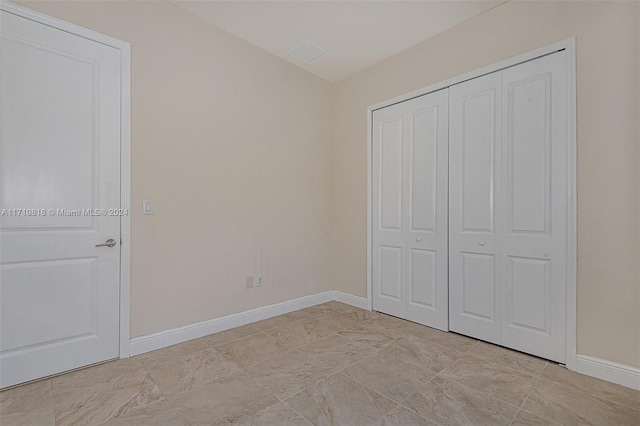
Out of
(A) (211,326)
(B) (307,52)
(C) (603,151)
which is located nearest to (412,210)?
(C) (603,151)

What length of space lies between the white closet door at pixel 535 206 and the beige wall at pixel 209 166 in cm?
214

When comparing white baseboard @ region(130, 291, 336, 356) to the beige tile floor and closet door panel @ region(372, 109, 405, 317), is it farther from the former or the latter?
closet door panel @ region(372, 109, 405, 317)

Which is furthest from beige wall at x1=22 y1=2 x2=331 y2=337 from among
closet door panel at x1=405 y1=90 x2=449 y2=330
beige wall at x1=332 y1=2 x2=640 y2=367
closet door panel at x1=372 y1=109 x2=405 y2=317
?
beige wall at x1=332 y1=2 x2=640 y2=367

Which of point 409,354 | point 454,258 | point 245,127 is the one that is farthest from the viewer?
point 245,127

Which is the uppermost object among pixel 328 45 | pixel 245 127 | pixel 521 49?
pixel 328 45

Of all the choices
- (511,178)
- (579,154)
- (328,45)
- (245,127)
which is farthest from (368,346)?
(328,45)

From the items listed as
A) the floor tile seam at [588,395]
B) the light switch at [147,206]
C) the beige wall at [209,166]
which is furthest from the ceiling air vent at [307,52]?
the floor tile seam at [588,395]

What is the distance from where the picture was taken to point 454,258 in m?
2.88

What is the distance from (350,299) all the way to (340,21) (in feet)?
10.00

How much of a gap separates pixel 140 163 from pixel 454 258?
2.90 metres

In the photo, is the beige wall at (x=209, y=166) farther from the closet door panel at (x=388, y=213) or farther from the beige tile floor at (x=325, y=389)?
the closet door panel at (x=388, y=213)

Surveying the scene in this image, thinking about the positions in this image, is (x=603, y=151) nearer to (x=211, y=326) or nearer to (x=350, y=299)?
(x=350, y=299)

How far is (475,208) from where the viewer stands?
2.73 m

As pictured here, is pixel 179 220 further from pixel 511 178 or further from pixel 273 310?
pixel 511 178
